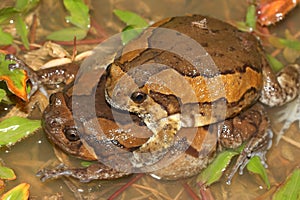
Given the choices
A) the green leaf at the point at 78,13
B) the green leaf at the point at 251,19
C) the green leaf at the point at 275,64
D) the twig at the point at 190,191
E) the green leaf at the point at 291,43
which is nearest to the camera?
the twig at the point at 190,191

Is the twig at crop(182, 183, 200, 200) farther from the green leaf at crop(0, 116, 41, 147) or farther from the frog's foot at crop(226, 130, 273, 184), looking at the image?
the green leaf at crop(0, 116, 41, 147)

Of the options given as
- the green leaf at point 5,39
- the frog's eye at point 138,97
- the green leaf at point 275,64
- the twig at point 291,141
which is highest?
the green leaf at point 275,64

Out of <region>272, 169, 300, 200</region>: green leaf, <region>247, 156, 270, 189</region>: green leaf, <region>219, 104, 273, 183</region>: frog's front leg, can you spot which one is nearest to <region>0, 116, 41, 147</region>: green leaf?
<region>219, 104, 273, 183</region>: frog's front leg

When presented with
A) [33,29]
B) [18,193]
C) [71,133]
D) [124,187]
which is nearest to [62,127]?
[71,133]

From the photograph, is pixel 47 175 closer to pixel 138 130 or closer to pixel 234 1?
pixel 138 130

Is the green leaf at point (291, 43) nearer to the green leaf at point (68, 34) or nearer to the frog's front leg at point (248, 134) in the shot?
the frog's front leg at point (248, 134)

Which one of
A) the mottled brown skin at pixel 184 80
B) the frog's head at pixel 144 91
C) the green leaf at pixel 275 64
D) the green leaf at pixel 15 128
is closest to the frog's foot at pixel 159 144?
the mottled brown skin at pixel 184 80

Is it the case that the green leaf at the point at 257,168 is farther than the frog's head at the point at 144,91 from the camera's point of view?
Yes
